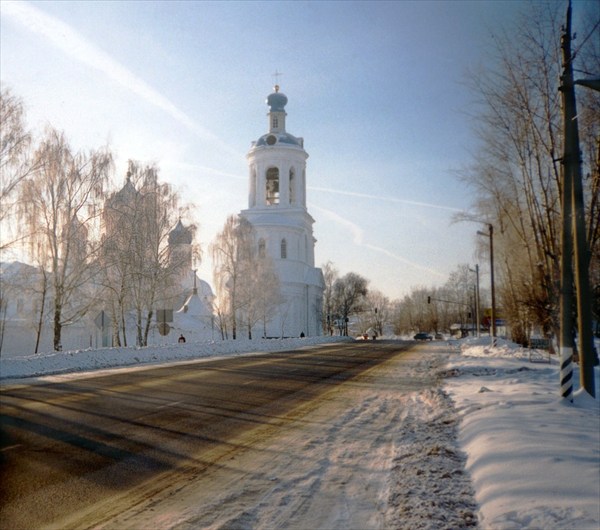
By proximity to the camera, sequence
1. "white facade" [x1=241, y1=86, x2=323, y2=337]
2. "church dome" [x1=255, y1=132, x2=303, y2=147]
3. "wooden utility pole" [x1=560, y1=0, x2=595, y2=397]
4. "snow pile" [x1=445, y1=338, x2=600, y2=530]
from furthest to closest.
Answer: "church dome" [x1=255, y1=132, x2=303, y2=147] → "white facade" [x1=241, y1=86, x2=323, y2=337] → "wooden utility pole" [x1=560, y1=0, x2=595, y2=397] → "snow pile" [x1=445, y1=338, x2=600, y2=530]

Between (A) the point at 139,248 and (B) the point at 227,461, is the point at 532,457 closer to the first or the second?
(B) the point at 227,461

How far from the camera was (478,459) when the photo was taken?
22.8 feet

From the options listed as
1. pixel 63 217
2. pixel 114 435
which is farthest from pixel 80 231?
pixel 114 435

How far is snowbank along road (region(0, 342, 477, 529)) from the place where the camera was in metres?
5.28

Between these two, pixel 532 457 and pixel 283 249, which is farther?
pixel 283 249

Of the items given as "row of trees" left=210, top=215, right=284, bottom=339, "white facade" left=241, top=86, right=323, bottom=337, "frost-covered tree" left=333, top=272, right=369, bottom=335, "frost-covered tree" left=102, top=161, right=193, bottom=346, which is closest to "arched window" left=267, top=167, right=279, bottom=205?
"white facade" left=241, top=86, right=323, bottom=337

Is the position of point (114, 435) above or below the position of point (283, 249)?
below

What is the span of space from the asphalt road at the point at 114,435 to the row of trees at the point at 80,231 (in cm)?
1386

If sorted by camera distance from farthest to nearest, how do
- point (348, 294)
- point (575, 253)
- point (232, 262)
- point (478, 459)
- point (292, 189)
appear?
point (348, 294)
point (292, 189)
point (232, 262)
point (575, 253)
point (478, 459)

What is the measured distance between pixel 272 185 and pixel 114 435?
7327 centimetres

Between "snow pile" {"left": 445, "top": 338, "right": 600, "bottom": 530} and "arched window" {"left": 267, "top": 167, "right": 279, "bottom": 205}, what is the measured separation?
6807cm

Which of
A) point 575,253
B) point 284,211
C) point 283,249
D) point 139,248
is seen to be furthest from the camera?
point 283,249

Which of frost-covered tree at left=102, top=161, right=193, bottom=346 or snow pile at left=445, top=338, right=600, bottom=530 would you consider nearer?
snow pile at left=445, top=338, right=600, bottom=530

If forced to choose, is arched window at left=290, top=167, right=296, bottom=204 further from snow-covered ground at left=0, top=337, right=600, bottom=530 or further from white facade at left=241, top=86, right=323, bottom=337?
snow-covered ground at left=0, top=337, right=600, bottom=530
